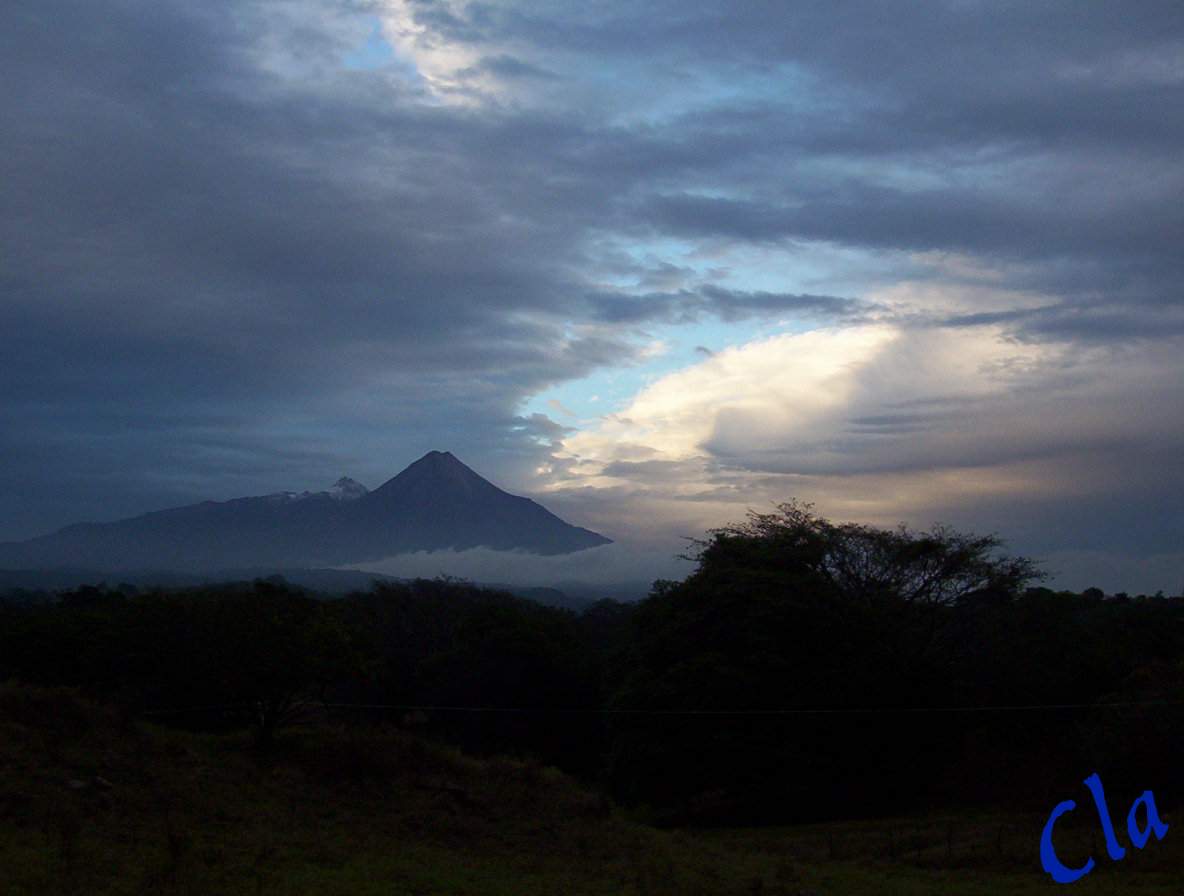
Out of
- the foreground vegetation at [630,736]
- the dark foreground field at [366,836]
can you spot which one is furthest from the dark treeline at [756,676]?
the dark foreground field at [366,836]

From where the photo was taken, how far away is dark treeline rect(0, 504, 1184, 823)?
90.0ft

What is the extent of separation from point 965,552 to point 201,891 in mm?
35663

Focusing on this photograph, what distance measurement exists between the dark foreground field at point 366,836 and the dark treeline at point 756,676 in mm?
2951

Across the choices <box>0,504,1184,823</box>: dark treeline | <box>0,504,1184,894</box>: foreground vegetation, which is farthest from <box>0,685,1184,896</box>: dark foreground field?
<box>0,504,1184,823</box>: dark treeline

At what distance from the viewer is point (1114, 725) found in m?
27.9

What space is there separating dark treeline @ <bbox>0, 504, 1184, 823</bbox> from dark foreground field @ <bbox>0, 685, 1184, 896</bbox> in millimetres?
2951

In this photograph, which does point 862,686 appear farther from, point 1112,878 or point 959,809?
point 1112,878

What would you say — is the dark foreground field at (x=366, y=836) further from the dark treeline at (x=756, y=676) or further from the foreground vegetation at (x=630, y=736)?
the dark treeline at (x=756, y=676)

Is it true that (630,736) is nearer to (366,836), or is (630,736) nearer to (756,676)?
(756,676)

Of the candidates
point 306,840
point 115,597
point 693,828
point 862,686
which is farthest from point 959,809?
point 115,597

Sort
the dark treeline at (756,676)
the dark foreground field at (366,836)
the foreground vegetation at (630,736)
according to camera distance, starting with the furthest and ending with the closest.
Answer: the dark treeline at (756,676) < the foreground vegetation at (630,736) < the dark foreground field at (366,836)

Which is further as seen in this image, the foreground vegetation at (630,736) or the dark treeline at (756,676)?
the dark treeline at (756,676)

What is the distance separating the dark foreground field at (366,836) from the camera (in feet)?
48.9

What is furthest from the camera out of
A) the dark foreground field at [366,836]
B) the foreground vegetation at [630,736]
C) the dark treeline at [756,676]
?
the dark treeline at [756,676]
